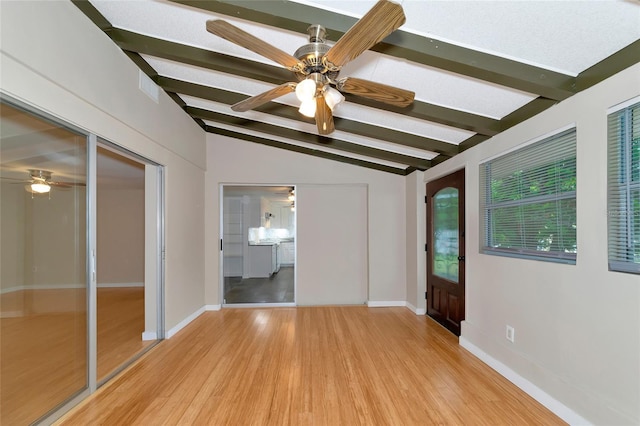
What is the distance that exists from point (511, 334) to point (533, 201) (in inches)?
46.2

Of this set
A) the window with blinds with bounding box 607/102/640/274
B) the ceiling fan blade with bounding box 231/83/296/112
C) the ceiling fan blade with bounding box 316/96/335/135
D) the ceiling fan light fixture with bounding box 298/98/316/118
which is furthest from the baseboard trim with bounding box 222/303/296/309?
the window with blinds with bounding box 607/102/640/274

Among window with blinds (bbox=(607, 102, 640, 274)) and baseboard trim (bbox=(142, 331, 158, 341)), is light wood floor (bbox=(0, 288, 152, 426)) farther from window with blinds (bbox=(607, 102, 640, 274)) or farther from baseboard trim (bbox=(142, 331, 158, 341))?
window with blinds (bbox=(607, 102, 640, 274))

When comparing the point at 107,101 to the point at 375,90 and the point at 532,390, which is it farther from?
the point at 532,390

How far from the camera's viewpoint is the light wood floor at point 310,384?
2.08 m

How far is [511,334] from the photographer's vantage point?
2635 millimetres

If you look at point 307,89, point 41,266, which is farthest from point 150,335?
point 307,89

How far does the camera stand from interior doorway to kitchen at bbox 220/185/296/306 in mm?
4895

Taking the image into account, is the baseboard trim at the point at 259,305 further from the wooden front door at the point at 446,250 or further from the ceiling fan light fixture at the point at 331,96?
the ceiling fan light fixture at the point at 331,96

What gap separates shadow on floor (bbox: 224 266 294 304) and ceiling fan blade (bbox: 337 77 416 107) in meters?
3.58

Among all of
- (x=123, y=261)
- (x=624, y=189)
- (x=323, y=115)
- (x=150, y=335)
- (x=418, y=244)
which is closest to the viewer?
(x=624, y=189)

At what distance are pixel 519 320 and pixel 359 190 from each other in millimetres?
3095

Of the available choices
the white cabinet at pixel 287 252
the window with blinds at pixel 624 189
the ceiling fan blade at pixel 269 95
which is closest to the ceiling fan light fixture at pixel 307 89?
the ceiling fan blade at pixel 269 95

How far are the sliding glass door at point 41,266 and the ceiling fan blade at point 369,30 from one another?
1.91m

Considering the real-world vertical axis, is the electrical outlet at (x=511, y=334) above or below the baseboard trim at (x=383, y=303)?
above
